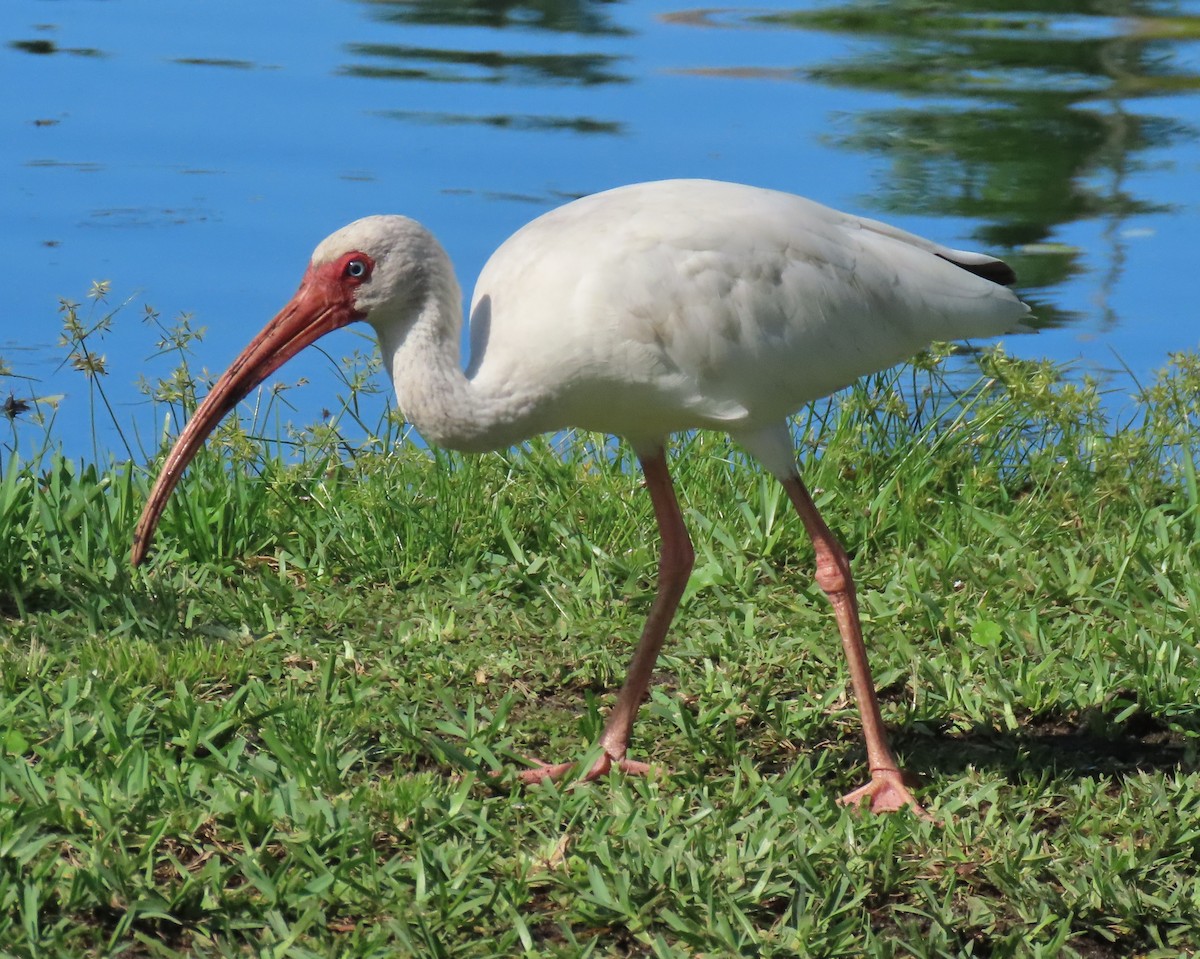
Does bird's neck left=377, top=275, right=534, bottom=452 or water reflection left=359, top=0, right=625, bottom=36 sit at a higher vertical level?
water reflection left=359, top=0, right=625, bottom=36

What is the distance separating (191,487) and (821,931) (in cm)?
281

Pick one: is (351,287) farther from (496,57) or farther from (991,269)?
(496,57)

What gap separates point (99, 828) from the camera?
11.9 ft

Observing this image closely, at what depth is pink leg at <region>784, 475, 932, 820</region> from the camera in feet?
13.4

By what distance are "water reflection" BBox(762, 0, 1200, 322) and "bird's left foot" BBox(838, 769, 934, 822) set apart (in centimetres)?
428

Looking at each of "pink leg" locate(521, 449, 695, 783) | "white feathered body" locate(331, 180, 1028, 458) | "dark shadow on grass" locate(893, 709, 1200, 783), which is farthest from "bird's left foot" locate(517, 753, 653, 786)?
"white feathered body" locate(331, 180, 1028, 458)

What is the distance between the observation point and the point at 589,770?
13.7 feet

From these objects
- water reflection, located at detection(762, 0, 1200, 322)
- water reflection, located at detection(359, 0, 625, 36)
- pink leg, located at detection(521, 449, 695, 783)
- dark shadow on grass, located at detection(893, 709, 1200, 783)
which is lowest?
dark shadow on grass, located at detection(893, 709, 1200, 783)

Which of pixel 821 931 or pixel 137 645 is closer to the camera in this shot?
pixel 821 931

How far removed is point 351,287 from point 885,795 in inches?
70.3

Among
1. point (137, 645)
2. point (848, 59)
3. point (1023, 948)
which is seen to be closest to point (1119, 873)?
point (1023, 948)

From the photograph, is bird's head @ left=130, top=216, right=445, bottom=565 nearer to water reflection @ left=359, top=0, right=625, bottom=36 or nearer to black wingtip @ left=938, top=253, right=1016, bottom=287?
black wingtip @ left=938, top=253, right=1016, bottom=287

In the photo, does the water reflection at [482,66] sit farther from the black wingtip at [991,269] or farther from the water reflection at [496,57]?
the black wingtip at [991,269]

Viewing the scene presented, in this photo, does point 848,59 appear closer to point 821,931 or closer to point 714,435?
point 714,435
